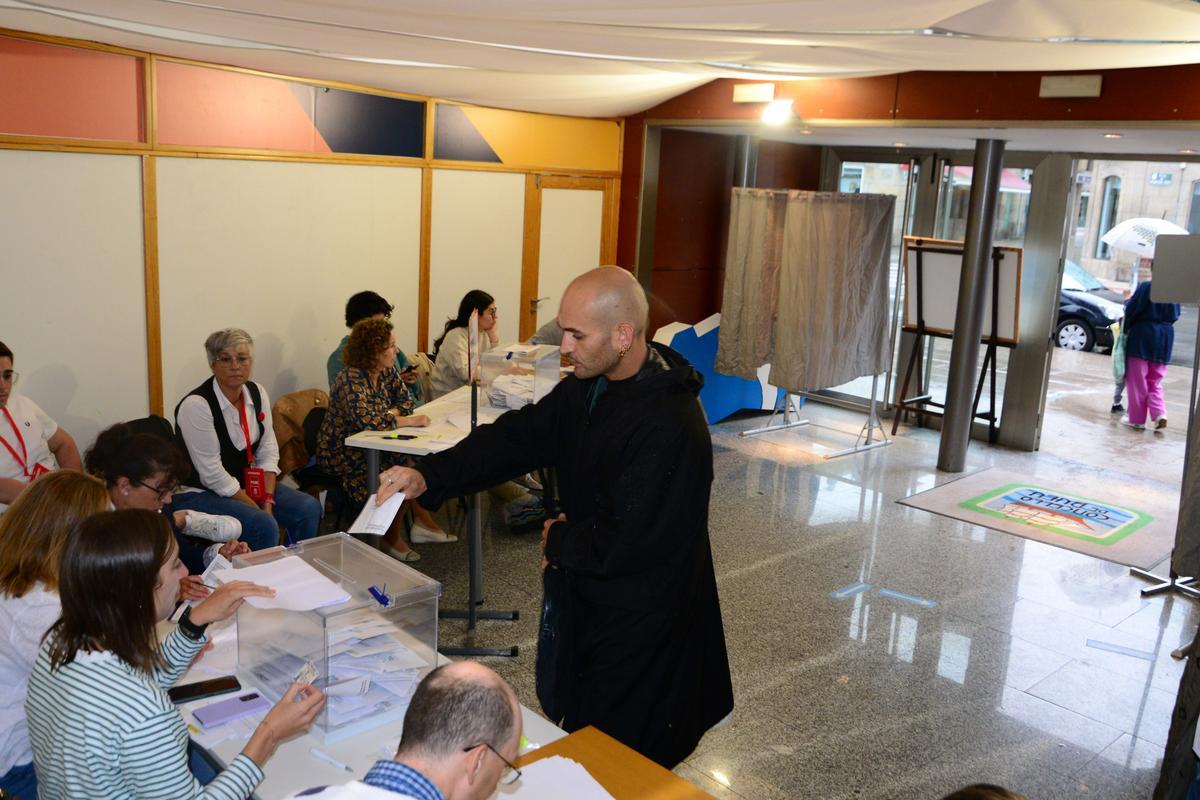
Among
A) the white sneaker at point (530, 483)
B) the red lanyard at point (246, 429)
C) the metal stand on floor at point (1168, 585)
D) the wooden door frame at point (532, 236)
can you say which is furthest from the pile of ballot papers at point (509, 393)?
the metal stand on floor at point (1168, 585)

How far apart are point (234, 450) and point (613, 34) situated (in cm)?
258

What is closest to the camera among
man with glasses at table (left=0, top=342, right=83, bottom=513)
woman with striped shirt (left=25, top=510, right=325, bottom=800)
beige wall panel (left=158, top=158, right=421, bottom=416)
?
woman with striped shirt (left=25, top=510, right=325, bottom=800)

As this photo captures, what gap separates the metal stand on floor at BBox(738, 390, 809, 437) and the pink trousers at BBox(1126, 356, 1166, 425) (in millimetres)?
2912

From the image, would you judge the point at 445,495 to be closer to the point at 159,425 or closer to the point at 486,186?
the point at 159,425

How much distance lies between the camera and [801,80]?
7387 mm

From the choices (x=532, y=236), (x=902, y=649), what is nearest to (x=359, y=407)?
(x=902, y=649)

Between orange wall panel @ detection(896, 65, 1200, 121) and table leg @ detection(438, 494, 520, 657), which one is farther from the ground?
orange wall panel @ detection(896, 65, 1200, 121)

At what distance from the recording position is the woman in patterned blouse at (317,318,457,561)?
17.3 feet

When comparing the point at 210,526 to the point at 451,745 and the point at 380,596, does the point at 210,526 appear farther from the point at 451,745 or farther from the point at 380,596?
the point at 451,745

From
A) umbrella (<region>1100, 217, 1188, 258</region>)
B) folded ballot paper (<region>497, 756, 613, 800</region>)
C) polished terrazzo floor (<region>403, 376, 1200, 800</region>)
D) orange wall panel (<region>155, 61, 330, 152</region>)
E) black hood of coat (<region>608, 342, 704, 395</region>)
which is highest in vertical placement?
orange wall panel (<region>155, 61, 330, 152</region>)

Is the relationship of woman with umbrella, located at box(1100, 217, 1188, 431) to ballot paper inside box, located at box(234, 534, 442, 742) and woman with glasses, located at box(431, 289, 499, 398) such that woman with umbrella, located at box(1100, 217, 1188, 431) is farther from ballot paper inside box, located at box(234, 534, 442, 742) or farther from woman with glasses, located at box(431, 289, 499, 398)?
ballot paper inside box, located at box(234, 534, 442, 742)

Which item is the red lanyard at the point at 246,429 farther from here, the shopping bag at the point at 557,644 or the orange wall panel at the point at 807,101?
the orange wall panel at the point at 807,101

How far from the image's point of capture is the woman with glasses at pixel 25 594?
2463 mm

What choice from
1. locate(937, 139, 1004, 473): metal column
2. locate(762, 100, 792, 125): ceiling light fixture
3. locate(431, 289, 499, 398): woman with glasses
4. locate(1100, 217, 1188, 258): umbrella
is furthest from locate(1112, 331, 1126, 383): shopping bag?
locate(431, 289, 499, 398): woman with glasses
